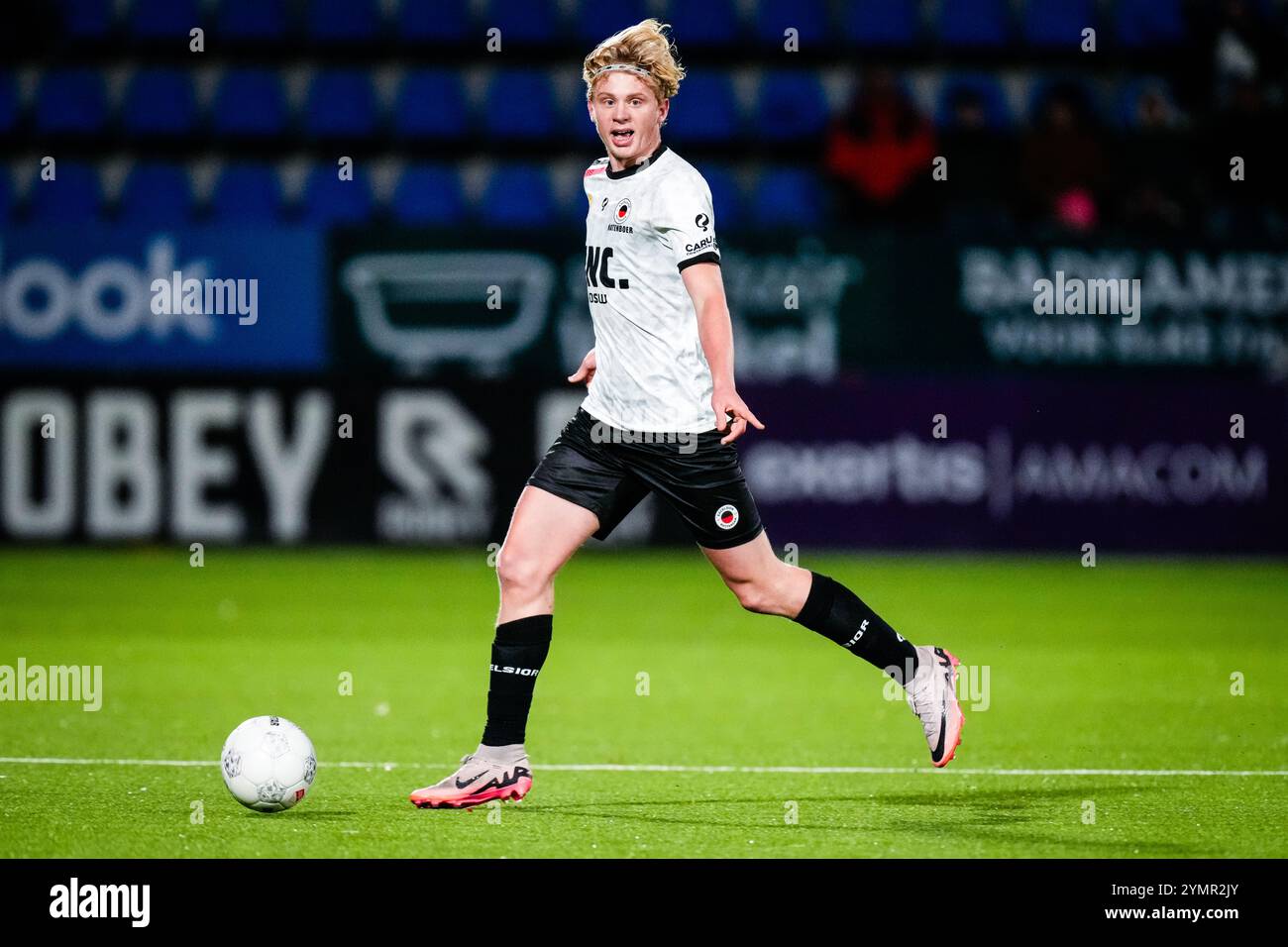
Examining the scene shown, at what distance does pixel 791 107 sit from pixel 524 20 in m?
2.47

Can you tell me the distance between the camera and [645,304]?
5930 millimetres

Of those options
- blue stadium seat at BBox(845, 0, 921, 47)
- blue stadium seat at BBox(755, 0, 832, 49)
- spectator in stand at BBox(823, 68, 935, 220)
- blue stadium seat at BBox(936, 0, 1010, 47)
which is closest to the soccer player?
spectator in stand at BBox(823, 68, 935, 220)

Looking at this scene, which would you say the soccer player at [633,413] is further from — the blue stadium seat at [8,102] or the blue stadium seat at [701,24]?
the blue stadium seat at [8,102]

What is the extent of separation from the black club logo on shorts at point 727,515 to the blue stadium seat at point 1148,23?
42.0 ft

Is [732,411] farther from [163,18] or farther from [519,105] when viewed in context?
[163,18]

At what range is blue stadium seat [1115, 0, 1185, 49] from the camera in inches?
691

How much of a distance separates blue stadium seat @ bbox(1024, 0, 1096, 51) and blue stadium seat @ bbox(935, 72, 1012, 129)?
2.17 feet

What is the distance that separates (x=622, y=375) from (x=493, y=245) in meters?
8.82

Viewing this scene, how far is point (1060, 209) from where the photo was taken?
1533 centimetres

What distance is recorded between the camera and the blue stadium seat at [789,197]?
53.8 ft
